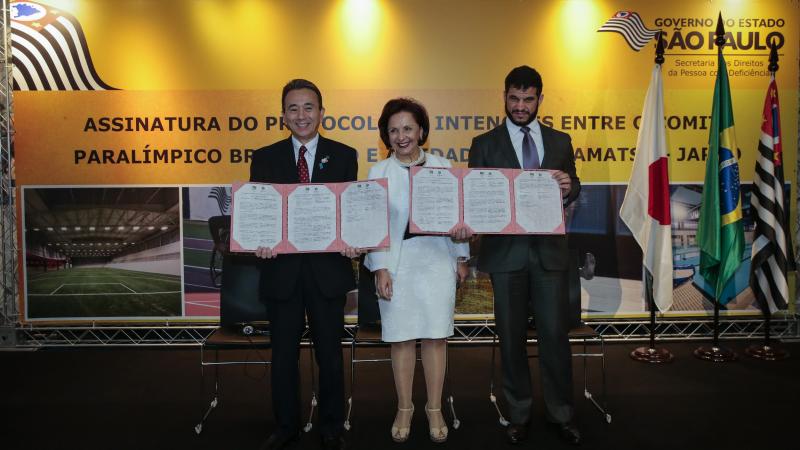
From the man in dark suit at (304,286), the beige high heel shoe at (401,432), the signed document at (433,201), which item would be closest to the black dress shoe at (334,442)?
the man in dark suit at (304,286)

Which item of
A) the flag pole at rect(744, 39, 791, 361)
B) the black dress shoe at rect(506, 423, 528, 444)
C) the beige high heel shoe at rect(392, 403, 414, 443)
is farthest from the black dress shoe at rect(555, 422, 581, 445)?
the flag pole at rect(744, 39, 791, 361)

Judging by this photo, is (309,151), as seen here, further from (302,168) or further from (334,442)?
(334,442)

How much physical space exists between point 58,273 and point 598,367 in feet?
16.3

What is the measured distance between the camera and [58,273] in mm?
5230

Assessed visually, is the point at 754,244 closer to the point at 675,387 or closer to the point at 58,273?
the point at 675,387

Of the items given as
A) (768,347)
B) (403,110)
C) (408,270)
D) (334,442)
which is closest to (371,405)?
(334,442)

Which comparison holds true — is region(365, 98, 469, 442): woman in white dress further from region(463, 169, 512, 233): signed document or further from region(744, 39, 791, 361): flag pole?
region(744, 39, 791, 361): flag pole

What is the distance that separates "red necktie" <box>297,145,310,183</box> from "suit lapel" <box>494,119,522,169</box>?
3.47 feet

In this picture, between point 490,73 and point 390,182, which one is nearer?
point 390,182

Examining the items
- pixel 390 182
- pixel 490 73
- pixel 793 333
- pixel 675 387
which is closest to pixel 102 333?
pixel 390 182

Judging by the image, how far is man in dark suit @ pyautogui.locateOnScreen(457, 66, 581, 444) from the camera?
3.04m

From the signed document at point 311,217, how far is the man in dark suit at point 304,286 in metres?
0.11

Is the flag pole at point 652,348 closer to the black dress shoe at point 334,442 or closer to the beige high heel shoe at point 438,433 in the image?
the beige high heel shoe at point 438,433

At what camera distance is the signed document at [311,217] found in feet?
9.19
